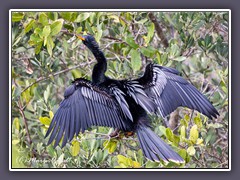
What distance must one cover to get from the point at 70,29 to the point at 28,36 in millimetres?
262

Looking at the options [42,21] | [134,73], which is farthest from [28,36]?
[134,73]

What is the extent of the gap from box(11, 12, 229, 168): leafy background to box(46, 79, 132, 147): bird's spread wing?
0.35ft

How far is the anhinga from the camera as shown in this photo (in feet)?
20.0

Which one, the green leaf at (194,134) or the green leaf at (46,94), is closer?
the green leaf at (194,134)

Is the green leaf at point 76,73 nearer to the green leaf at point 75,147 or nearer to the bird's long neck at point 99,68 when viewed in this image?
the bird's long neck at point 99,68

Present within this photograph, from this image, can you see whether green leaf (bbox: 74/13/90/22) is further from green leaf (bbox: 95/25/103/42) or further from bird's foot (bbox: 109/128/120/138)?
bird's foot (bbox: 109/128/120/138)

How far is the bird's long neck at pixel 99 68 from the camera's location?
625 centimetres

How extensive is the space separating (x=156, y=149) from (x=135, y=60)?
1.87 ft

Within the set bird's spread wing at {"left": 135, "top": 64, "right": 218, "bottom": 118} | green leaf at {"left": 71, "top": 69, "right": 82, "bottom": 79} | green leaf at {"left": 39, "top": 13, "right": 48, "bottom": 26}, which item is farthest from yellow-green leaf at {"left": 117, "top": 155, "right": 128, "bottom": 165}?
green leaf at {"left": 39, "top": 13, "right": 48, "bottom": 26}

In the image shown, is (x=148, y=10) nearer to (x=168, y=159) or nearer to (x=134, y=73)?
(x=134, y=73)

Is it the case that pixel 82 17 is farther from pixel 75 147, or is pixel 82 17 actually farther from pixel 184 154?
pixel 184 154

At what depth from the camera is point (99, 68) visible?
6.27 metres

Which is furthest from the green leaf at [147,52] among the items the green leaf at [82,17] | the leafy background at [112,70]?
the green leaf at [82,17]

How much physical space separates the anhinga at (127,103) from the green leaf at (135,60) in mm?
61
